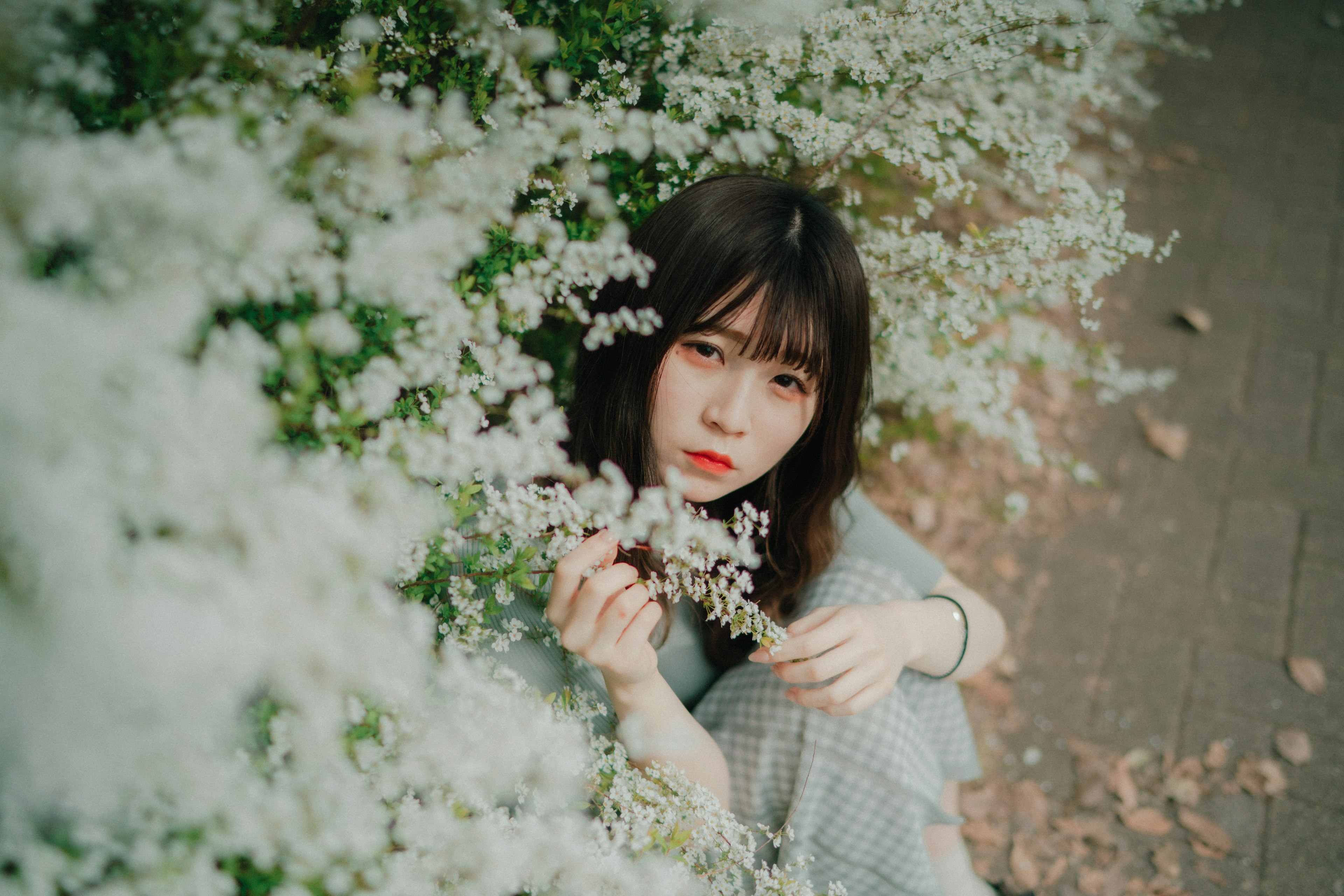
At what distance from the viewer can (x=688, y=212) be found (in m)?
1.62

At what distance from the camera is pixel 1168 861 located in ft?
8.36

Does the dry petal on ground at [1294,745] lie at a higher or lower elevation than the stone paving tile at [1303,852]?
higher

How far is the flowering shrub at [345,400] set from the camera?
0.67m

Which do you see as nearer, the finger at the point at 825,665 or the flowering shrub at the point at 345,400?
the flowering shrub at the point at 345,400

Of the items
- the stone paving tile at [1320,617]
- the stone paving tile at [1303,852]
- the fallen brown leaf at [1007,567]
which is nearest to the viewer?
the stone paving tile at [1303,852]

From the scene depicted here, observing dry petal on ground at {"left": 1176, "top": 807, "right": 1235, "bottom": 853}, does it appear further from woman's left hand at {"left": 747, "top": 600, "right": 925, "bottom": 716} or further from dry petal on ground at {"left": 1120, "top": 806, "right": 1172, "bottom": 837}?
woman's left hand at {"left": 747, "top": 600, "right": 925, "bottom": 716}

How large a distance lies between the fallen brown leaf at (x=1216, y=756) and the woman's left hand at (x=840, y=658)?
178 centimetres

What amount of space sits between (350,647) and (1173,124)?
588cm

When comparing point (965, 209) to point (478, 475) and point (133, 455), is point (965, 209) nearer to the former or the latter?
point (478, 475)

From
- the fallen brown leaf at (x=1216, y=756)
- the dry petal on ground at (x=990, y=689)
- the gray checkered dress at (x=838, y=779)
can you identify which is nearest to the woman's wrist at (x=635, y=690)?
the gray checkered dress at (x=838, y=779)

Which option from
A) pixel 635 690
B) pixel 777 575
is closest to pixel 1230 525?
pixel 777 575

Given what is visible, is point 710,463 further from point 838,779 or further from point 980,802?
point 980,802

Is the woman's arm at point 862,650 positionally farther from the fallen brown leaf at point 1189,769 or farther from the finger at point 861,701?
the fallen brown leaf at point 1189,769

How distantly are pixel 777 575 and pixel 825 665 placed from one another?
463mm
